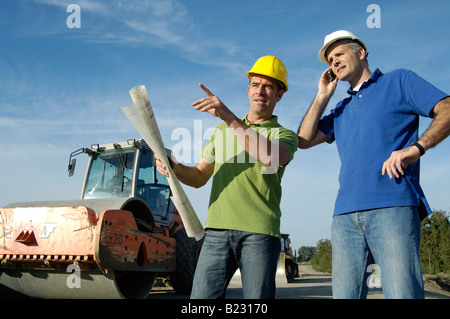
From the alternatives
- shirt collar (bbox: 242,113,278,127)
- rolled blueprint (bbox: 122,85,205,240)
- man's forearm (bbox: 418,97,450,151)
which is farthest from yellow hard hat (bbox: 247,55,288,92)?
man's forearm (bbox: 418,97,450,151)

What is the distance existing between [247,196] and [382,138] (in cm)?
85

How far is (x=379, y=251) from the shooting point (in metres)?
2.33

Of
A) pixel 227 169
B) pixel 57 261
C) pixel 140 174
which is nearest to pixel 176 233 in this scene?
pixel 140 174

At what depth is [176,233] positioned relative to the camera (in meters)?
8.31

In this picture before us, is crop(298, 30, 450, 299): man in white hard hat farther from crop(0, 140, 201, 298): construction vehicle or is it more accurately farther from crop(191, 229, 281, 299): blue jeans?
crop(0, 140, 201, 298): construction vehicle

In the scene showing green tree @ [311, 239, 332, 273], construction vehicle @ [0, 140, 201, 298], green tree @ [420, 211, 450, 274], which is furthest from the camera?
green tree @ [311, 239, 332, 273]

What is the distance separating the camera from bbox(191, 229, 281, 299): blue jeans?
7.53 feet

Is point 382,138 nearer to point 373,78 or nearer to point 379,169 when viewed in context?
point 379,169

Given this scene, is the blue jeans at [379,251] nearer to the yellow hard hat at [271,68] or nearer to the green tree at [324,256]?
the yellow hard hat at [271,68]

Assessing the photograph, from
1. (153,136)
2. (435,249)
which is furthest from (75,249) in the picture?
(435,249)

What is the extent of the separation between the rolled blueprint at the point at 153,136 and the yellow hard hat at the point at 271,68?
2.63 feet

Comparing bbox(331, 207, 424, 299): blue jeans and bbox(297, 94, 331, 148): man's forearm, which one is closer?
bbox(331, 207, 424, 299): blue jeans

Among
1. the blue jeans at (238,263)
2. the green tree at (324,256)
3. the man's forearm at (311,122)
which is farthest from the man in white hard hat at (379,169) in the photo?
the green tree at (324,256)

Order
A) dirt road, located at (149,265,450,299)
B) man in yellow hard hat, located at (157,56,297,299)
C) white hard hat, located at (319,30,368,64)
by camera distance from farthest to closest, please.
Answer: dirt road, located at (149,265,450,299), white hard hat, located at (319,30,368,64), man in yellow hard hat, located at (157,56,297,299)
